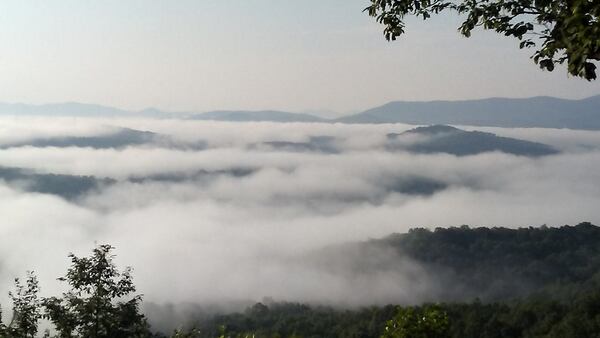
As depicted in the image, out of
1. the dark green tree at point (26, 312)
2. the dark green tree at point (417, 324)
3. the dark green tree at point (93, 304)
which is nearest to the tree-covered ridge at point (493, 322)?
the dark green tree at point (26, 312)

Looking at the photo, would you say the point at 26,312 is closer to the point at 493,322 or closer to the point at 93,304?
the point at 93,304

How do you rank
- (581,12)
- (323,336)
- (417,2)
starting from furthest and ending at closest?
(323,336), (417,2), (581,12)

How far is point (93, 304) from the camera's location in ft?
81.5

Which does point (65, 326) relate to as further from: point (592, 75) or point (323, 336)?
point (323, 336)

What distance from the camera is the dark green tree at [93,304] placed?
24.9 metres

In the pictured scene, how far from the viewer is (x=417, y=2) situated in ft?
42.0

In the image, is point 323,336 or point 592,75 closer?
point 592,75

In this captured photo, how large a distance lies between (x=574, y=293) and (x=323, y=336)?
90100 millimetres

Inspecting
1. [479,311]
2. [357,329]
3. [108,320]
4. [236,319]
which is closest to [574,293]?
[479,311]

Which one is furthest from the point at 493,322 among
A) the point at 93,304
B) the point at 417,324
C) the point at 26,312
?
the point at 417,324

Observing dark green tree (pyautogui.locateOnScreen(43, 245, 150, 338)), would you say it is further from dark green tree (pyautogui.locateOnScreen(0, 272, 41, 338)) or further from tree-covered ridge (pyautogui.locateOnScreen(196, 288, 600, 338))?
tree-covered ridge (pyautogui.locateOnScreen(196, 288, 600, 338))

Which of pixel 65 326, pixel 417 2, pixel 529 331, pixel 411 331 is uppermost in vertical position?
pixel 417 2

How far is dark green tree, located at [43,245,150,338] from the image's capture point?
24.9m

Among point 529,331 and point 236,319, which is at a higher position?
point 529,331
